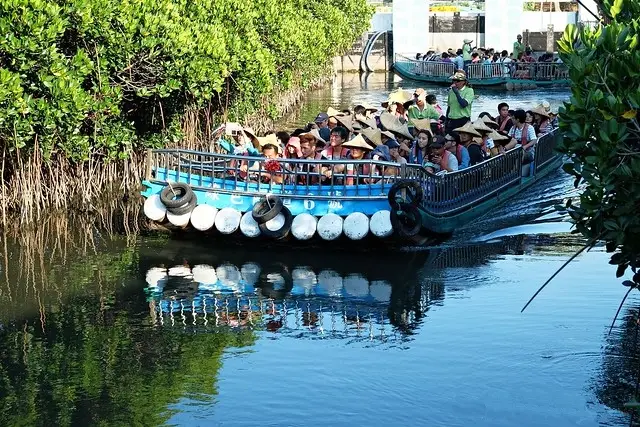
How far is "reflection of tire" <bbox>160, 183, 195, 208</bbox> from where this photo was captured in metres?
15.2

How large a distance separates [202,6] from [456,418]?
12.3 meters

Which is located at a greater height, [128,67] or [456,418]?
[128,67]

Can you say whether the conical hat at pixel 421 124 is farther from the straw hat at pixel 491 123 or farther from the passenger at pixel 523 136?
the passenger at pixel 523 136

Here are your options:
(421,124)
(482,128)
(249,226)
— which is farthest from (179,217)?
(482,128)

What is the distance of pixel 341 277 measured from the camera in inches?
560

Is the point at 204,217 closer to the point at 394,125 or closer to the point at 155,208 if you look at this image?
the point at 155,208

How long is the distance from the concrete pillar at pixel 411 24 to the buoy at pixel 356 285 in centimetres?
3716

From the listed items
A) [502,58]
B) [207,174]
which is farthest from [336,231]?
[502,58]

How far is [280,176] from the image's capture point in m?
15.5

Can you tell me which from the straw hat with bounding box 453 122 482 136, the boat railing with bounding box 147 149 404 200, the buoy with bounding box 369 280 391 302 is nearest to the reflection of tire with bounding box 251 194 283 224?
the boat railing with bounding box 147 149 404 200

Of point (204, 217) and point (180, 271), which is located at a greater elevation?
point (204, 217)

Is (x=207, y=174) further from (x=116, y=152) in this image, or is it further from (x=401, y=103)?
(x=401, y=103)

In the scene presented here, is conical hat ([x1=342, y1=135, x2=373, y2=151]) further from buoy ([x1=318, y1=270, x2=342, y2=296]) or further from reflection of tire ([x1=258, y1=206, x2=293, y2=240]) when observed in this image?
buoy ([x1=318, y1=270, x2=342, y2=296])

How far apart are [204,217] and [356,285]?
2640mm
